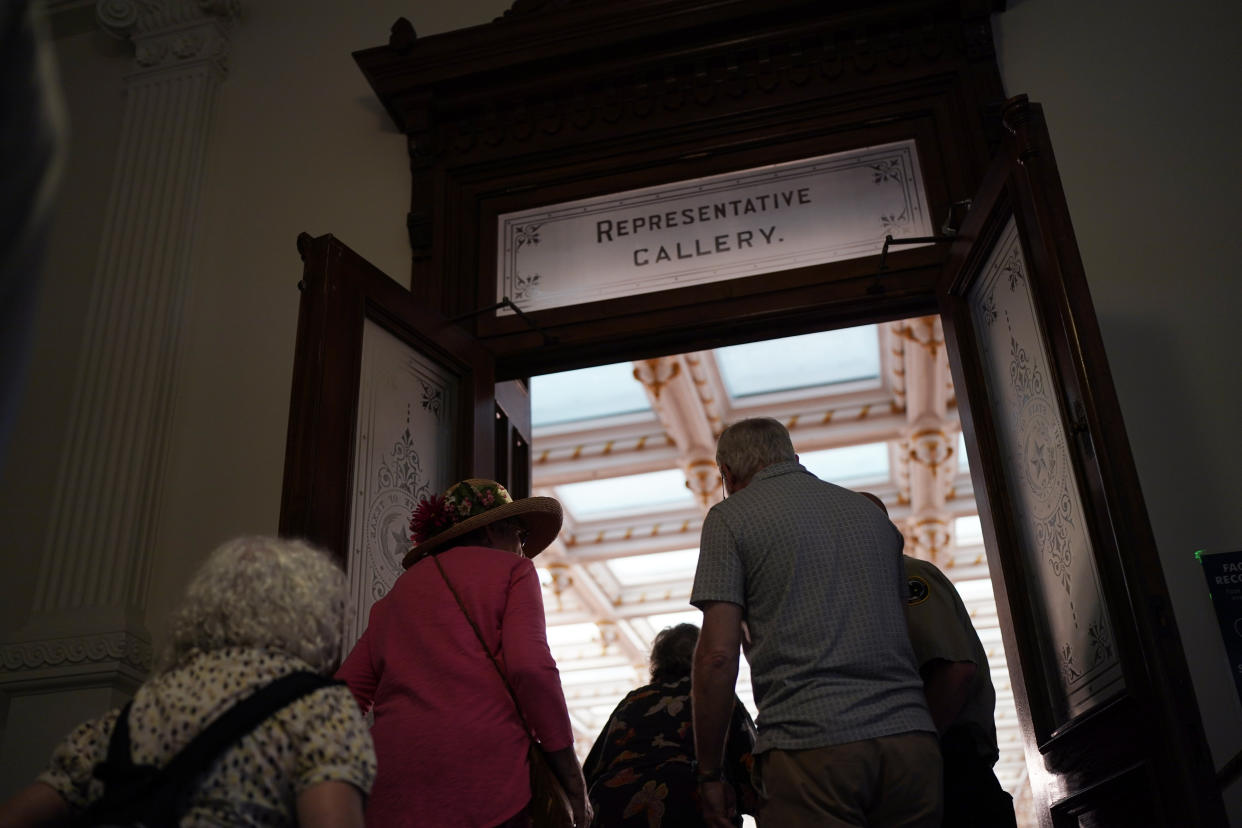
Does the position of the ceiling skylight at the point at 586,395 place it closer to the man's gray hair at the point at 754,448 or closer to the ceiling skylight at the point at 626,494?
the ceiling skylight at the point at 626,494

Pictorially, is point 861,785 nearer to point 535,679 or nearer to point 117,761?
point 535,679

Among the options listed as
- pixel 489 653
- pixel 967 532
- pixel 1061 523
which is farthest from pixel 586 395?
pixel 489 653

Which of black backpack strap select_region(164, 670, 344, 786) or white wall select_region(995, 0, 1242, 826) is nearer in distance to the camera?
black backpack strap select_region(164, 670, 344, 786)

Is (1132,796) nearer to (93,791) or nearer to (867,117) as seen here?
(93,791)

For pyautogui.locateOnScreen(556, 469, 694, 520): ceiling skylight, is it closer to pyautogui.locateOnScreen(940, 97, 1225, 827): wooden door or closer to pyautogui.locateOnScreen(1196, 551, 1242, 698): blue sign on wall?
pyautogui.locateOnScreen(940, 97, 1225, 827): wooden door

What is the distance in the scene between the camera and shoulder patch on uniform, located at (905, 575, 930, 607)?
8.17 feet

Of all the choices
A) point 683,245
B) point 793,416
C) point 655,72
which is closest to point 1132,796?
point 683,245

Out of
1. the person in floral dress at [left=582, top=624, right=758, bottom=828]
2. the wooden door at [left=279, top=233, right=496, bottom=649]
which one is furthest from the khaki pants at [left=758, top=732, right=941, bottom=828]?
the wooden door at [left=279, top=233, right=496, bottom=649]

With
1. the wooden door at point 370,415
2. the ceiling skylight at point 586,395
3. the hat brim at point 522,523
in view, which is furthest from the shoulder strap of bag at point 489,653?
the ceiling skylight at point 586,395

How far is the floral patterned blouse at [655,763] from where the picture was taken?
8.63 ft

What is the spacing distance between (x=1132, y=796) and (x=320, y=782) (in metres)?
1.84

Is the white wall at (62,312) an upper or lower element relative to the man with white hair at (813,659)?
upper

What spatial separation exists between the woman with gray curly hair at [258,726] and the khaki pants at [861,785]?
0.89 meters

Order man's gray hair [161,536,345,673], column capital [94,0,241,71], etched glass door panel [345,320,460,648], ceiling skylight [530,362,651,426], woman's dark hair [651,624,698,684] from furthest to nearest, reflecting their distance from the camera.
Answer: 1. ceiling skylight [530,362,651,426]
2. column capital [94,0,241,71]
3. etched glass door panel [345,320,460,648]
4. woman's dark hair [651,624,698,684]
5. man's gray hair [161,536,345,673]
